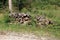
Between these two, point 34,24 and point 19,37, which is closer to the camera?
point 19,37

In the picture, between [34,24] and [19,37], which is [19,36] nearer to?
[19,37]

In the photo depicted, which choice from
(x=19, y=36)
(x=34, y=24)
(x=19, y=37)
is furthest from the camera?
(x=34, y=24)

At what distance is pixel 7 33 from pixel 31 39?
1462 mm

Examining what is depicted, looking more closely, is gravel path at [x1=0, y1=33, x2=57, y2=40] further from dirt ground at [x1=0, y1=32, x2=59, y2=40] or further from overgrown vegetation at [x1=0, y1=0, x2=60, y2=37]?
overgrown vegetation at [x1=0, y1=0, x2=60, y2=37]

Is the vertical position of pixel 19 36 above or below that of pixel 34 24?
below

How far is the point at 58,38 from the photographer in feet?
30.4

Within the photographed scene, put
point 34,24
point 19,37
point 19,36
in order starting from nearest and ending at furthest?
point 19,37 → point 19,36 → point 34,24

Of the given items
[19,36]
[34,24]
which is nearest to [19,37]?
[19,36]

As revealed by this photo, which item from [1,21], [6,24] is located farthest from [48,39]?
[1,21]

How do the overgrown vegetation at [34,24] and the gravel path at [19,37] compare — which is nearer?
the gravel path at [19,37]

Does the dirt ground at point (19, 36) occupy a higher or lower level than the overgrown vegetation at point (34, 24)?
lower

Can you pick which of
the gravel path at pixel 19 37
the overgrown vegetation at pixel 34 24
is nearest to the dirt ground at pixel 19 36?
the gravel path at pixel 19 37

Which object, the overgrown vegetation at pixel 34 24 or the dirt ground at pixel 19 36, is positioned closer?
the dirt ground at pixel 19 36

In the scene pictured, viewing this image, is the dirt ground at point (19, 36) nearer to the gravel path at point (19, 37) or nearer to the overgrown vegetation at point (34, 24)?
the gravel path at point (19, 37)
